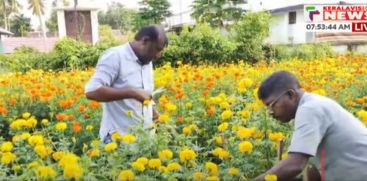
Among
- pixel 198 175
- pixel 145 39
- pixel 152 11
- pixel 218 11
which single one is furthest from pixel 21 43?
pixel 198 175

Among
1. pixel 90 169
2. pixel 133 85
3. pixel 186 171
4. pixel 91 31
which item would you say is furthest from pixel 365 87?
pixel 91 31

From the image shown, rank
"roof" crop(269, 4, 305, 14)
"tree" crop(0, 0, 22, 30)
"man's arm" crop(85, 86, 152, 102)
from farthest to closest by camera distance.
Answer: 1. "tree" crop(0, 0, 22, 30)
2. "roof" crop(269, 4, 305, 14)
3. "man's arm" crop(85, 86, 152, 102)

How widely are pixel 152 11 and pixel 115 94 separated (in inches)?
1288

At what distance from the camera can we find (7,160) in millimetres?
2105

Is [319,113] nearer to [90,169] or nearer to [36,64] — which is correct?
[90,169]

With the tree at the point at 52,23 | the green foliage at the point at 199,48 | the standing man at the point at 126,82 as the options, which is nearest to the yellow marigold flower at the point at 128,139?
the standing man at the point at 126,82

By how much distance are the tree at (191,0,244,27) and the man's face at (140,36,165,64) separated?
26445 mm

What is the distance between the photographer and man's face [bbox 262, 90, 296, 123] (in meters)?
1.96

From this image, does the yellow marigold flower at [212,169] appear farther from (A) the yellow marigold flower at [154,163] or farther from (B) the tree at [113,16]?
(B) the tree at [113,16]

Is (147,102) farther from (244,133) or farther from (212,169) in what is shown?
(212,169)

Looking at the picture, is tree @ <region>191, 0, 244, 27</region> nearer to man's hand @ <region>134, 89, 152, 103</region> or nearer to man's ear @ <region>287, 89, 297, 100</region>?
man's hand @ <region>134, 89, 152, 103</region>

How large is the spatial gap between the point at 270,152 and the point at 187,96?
2098 mm

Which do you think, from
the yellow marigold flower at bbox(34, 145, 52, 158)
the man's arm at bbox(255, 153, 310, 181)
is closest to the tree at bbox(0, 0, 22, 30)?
the yellow marigold flower at bbox(34, 145, 52, 158)

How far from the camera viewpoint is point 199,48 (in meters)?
12.7
